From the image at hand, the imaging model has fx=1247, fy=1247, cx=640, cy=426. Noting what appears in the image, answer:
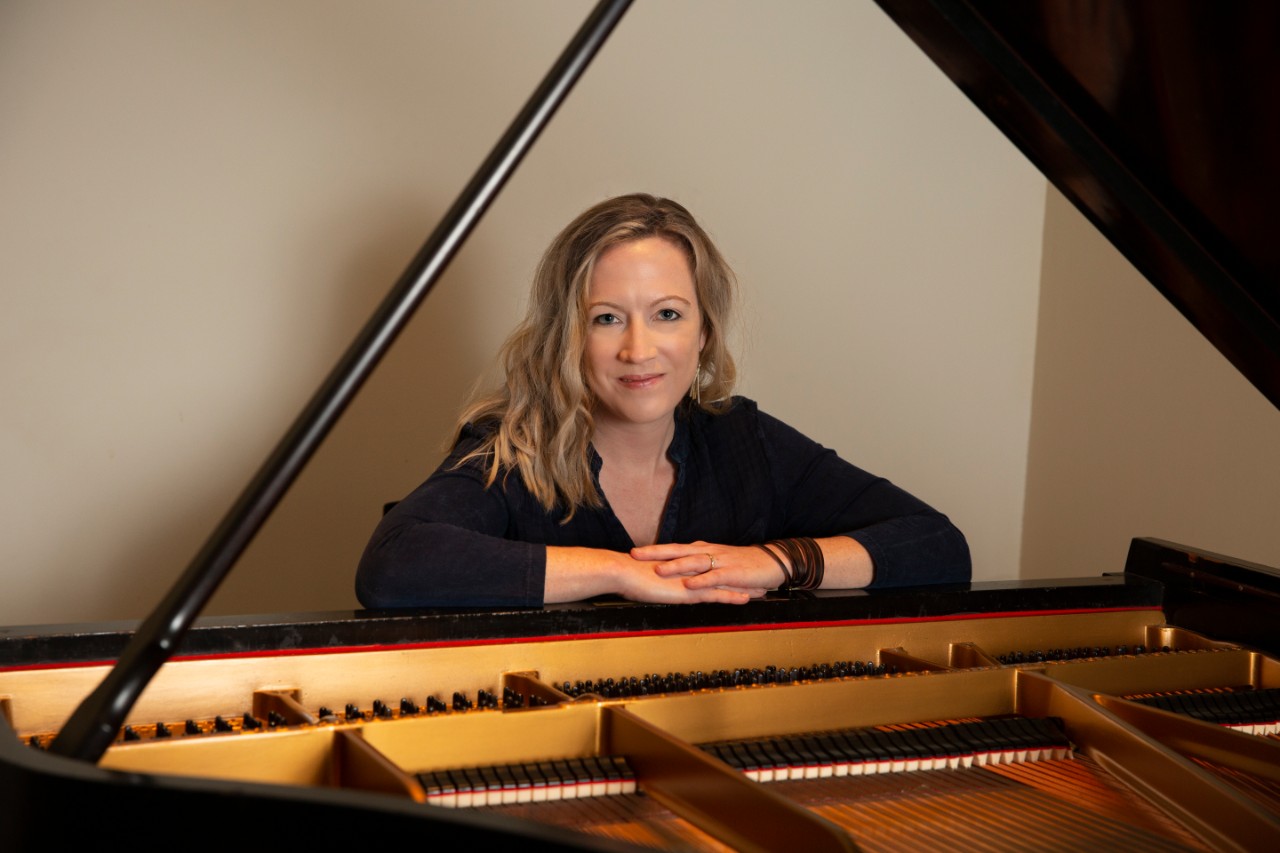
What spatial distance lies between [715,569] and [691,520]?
63cm

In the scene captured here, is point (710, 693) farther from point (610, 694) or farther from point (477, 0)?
point (477, 0)

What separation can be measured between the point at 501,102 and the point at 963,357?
1.99 m

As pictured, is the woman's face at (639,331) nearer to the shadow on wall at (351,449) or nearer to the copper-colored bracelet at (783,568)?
the copper-colored bracelet at (783,568)

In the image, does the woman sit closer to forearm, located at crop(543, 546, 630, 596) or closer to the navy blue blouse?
the navy blue blouse

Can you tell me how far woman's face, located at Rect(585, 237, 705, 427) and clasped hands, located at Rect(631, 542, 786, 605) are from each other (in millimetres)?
521

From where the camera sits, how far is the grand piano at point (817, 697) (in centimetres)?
133

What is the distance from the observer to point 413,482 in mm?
3844

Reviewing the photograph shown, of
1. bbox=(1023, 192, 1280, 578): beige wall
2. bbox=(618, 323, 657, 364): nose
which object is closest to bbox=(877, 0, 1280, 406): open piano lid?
bbox=(618, 323, 657, 364): nose

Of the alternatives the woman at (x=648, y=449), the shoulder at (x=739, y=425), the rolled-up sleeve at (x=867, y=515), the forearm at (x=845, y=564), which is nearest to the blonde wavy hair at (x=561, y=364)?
the woman at (x=648, y=449)

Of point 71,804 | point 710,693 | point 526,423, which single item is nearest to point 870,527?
point 526,423

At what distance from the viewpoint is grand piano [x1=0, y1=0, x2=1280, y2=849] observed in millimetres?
1328

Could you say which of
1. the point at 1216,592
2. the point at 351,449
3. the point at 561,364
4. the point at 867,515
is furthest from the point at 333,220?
the point at 1216,592

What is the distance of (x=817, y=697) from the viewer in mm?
1653

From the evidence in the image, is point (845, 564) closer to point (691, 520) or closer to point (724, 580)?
point (724, 580)
